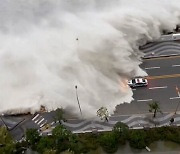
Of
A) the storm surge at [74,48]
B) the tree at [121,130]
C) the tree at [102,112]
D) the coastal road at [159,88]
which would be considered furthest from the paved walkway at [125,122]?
the tree at [121,130]

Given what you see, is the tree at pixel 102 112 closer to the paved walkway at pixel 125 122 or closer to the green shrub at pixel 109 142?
the paved walkway at pixel 125 122

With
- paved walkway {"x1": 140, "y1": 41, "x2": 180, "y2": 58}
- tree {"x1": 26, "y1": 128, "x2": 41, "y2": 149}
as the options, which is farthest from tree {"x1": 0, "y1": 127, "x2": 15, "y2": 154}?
paved walkway {"x1": 140, "y1": 41, "x2": 180, "y2": 58}

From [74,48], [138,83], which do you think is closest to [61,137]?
[138,83]

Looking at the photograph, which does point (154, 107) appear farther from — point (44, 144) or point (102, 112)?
point (44, 144)

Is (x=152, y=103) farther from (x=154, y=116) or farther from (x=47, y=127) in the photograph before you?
(x=47, y=127)

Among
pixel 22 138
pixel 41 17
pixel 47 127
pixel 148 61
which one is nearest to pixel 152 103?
pixel 148 61

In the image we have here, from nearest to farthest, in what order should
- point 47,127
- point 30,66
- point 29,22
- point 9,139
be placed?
1. point 9,139
2. point 47,127
3. point 30,66
4. point 29,22
